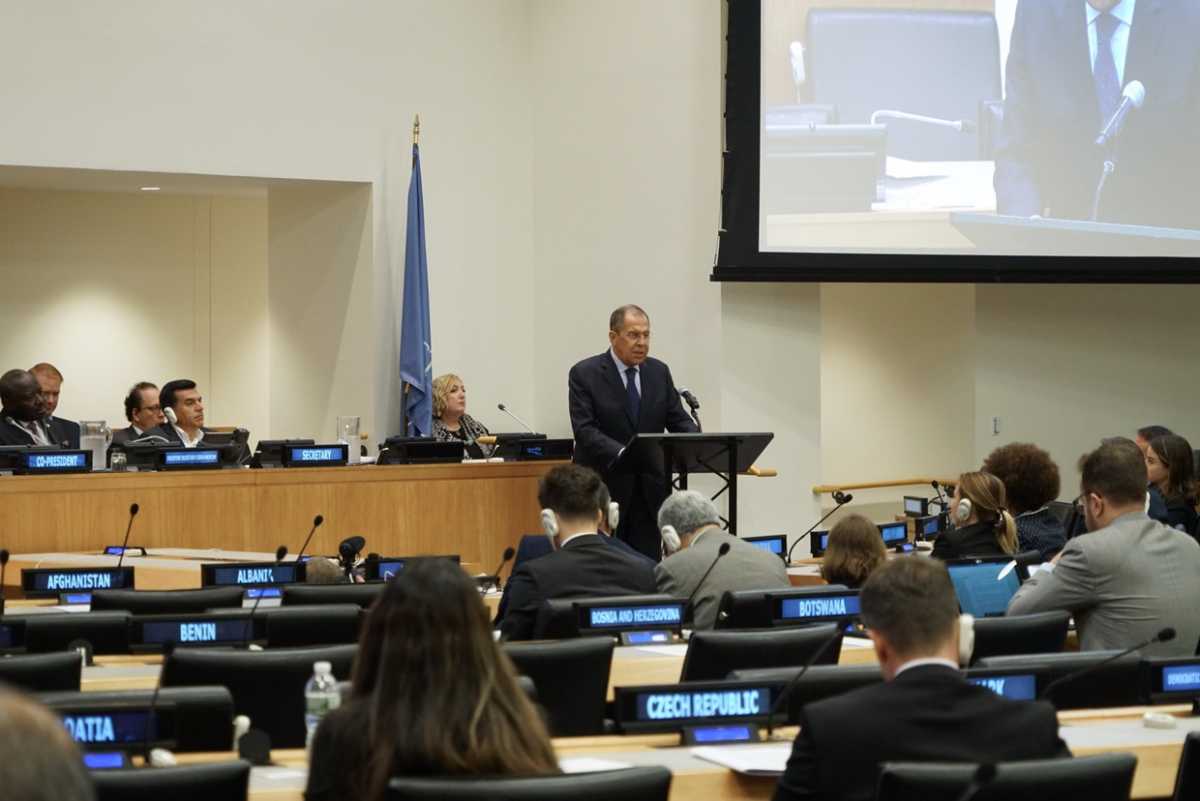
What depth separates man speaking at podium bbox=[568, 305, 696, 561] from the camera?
8.76m

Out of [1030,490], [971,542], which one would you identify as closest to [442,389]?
[1030,490]

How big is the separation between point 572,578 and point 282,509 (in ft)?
13.4

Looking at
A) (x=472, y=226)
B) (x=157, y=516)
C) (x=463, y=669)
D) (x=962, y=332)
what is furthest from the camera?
(x=962, y=332)

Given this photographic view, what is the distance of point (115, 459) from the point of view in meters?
8.54

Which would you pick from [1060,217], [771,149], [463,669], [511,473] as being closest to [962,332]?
[1060,217]

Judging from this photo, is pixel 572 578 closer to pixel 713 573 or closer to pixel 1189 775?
pixel 713 573

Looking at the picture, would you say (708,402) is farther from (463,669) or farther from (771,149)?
(463,669)

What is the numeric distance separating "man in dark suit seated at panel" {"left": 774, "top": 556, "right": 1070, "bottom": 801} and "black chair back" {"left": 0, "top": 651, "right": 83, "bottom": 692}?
153cm

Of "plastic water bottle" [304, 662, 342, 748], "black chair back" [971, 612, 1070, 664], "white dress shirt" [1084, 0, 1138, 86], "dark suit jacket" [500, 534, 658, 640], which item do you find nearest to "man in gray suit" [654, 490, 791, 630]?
"dark suit jacket" [500, 534, 658, 640]

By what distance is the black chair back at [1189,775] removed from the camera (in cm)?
289

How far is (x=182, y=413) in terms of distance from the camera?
931 centimetres

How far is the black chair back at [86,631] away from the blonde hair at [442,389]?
6004 mm

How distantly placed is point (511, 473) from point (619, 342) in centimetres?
124

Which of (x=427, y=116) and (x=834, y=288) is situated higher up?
(x=427, y=116)
